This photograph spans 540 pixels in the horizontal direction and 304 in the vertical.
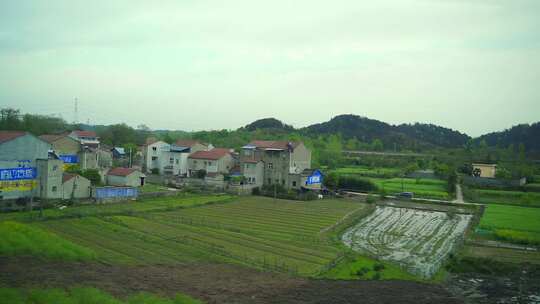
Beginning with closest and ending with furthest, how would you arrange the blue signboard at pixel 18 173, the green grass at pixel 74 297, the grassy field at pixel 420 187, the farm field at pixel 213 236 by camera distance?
1. the green grass at pixel 74 297
2. the farm field at pixel 213 236
3. the blue signboard at pixel 18 173
4. the grassy field at pixel 420 187

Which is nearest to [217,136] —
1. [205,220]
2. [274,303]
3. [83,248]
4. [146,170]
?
[146,170]

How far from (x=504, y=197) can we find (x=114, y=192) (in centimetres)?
3565

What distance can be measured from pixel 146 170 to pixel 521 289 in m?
43.0

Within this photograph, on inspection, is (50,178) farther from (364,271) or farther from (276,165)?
(364,271)

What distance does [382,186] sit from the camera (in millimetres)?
48875

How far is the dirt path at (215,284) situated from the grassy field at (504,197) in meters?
27.4

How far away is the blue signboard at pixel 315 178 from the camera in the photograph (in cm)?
4373

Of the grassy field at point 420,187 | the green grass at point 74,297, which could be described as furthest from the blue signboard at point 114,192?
the grassy field at point 420,187

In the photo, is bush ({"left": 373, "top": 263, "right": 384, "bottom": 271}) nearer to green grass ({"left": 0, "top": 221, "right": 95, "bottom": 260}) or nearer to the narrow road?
green grass ({"left": 0, "top": 221, "right": 95, "bottom": 260})

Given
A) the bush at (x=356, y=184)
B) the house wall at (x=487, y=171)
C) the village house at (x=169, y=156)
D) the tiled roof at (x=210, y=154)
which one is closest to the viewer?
the bush at (x=356, y=184)

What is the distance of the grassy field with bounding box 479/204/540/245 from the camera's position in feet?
84.7

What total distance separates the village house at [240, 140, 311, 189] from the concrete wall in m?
16.1

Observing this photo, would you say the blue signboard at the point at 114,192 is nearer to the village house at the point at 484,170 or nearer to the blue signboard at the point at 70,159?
the blue signboard at the point at 70,159

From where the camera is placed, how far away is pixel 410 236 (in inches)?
1061
